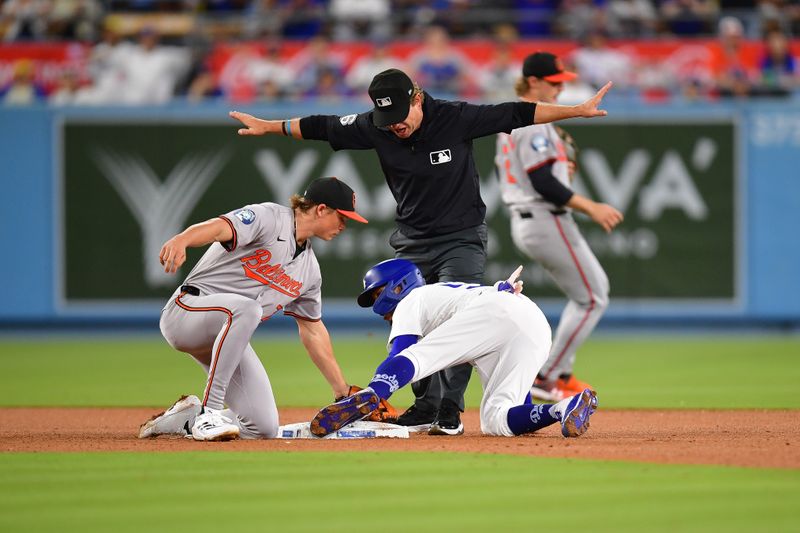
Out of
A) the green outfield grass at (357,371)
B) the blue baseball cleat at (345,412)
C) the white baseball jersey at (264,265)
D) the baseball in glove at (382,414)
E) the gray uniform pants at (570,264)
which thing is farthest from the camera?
the green outfield grass at (357,371)

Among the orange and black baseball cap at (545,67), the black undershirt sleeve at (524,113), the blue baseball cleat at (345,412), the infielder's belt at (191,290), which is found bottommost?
the blue baseball cleat at (345,412)

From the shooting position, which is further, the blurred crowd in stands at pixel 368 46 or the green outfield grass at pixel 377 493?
the blurred crowd in stands at pixel 368 46

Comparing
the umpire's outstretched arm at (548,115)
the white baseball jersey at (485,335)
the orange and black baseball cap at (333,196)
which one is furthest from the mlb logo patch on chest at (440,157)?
the white baseball jersey at (485,335)

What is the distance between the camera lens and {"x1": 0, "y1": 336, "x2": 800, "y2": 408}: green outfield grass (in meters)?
9.58

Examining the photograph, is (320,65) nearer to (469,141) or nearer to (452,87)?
(452,87)

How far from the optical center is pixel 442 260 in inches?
292

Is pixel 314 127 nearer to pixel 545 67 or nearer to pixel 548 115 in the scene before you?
pixel 548 115

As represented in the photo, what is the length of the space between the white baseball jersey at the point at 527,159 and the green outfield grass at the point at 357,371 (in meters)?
1.59

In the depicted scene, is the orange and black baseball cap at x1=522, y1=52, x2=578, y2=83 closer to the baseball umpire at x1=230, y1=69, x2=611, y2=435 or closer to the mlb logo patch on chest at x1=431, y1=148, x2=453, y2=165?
the baseball umpire at x1=230, y1=69, x2=611, y2=435

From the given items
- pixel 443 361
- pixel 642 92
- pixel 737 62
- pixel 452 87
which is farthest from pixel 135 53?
pixel 443 361

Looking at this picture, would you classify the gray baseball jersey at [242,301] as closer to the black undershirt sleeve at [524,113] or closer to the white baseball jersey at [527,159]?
the black undershirt sleeve at [524,113]

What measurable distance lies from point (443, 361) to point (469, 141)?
1.61m

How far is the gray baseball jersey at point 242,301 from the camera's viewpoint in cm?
666

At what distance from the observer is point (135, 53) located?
16609 mm
